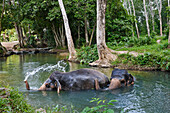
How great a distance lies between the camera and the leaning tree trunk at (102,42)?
13498mm

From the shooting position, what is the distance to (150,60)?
1190 centimetres

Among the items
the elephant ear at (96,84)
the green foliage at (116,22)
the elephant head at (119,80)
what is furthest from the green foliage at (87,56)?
the elephant ear at (96,84)

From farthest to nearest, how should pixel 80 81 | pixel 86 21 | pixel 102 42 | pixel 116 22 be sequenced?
1. pixel 116 22
2. pixel 86 21
3. pixel 102 42
4. pixel 80 81

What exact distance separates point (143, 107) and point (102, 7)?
9.37 m

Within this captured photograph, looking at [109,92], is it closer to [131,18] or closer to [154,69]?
[154,69]

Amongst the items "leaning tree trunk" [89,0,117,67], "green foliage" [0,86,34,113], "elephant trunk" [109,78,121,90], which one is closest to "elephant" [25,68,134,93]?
"elephant trunk" [109,78,121,90]

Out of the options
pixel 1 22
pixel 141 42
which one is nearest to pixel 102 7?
pixel 141 42

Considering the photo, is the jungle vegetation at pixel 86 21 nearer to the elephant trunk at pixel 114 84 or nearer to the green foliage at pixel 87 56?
the green foliage at pixel 87 56

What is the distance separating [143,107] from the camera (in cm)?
574

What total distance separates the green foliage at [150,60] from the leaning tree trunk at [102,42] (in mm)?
1274

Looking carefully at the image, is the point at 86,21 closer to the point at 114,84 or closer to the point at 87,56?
the point at 87,56

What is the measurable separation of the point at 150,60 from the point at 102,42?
12.7 feet

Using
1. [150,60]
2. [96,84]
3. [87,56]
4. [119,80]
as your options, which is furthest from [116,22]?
[96,84]

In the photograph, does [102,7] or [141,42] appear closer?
[102,7]
